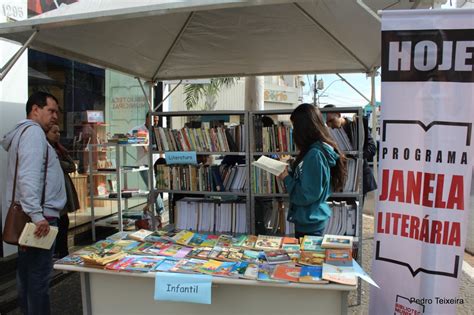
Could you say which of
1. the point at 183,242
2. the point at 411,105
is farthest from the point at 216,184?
the point at 411,105

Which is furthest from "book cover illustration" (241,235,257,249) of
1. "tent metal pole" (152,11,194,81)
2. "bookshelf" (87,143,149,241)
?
"bookshelf" (87,143,149,241)

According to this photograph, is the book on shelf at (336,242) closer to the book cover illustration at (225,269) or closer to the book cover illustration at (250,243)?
the book cover illustration at (250,243)

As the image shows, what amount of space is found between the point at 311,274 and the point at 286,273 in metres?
0.13

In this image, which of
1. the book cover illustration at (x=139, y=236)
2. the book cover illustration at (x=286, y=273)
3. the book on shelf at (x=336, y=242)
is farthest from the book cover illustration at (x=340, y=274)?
the book cover illustration at (x=139, y=236)

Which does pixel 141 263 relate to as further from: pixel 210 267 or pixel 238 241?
pixel 238 241

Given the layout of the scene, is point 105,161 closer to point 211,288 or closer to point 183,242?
point 183,242

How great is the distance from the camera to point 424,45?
2111 millimetres

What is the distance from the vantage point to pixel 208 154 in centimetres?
407

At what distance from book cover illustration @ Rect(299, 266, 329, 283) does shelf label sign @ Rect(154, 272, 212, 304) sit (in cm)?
50

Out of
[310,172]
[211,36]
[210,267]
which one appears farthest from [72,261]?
[211,36]

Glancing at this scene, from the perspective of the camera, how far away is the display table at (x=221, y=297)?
2.04 m

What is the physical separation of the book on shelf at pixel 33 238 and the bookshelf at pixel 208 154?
5.25 feet

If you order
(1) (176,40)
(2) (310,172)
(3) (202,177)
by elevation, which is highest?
(1) (176,40)

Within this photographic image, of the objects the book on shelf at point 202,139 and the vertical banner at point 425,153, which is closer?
the vertical banner at point 425,153
